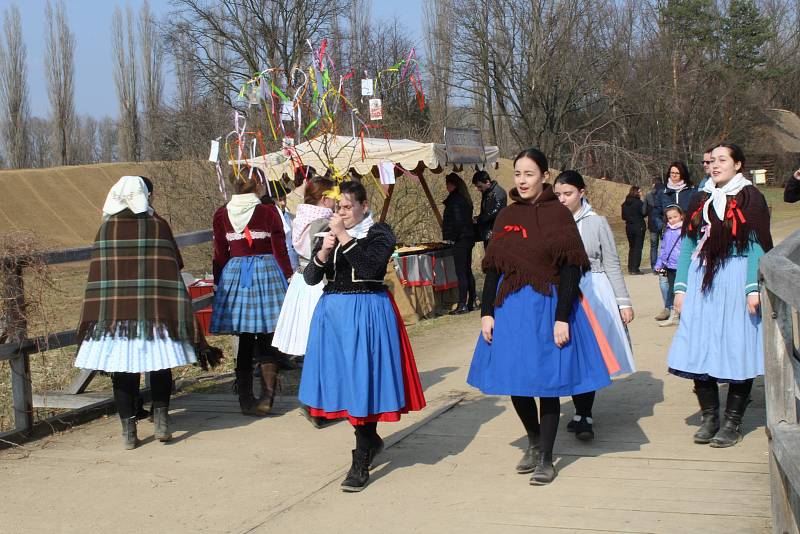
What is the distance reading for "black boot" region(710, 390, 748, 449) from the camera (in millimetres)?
5461

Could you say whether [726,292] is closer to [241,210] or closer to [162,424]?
[241,210]

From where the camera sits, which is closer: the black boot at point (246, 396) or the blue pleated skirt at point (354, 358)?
the blue pleated skirt at point (354, 358)

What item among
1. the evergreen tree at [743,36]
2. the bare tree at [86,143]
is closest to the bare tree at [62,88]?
the bare tree at [86,143]

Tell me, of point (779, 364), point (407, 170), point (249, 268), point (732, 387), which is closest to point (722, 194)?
point (732, 387)

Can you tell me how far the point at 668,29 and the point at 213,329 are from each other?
140 ft

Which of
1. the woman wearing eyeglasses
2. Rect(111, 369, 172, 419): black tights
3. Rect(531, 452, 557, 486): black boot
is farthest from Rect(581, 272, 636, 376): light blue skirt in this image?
the woman wearing eyeglasses

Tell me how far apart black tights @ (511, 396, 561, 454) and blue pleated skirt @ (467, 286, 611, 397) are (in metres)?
0.16

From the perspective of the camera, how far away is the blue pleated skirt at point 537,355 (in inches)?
191

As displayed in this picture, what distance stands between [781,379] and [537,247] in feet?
4.90

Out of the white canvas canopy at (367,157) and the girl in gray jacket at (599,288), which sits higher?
the white canvas canopy at (367,157)

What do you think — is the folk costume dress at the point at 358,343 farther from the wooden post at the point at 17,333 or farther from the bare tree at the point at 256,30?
the bare tree at the point at 256,30

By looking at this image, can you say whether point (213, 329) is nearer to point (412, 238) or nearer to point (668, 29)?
point (412, 238)

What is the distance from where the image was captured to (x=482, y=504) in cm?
466

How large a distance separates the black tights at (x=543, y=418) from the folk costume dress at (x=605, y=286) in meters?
0.81
